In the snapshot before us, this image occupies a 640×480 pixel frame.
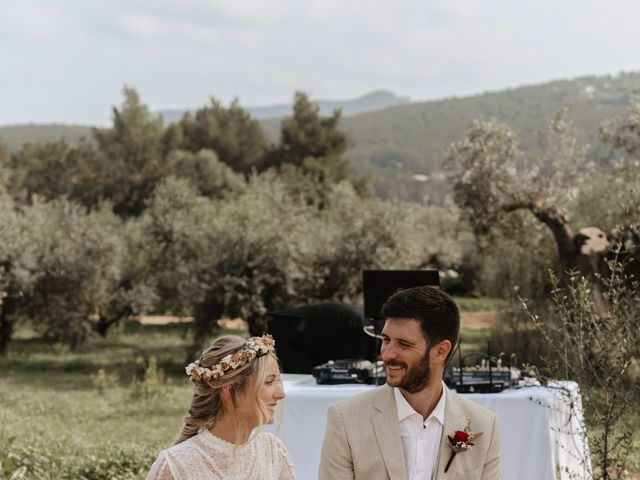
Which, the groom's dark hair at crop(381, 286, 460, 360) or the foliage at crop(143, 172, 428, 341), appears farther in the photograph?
the foliage at crop(143, 172, 428, 341)

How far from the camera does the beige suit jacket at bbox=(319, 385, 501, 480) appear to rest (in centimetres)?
392

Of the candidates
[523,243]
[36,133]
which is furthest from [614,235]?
[36,133]

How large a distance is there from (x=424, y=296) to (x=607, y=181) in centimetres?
1738

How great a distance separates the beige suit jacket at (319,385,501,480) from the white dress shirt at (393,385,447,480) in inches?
1.4

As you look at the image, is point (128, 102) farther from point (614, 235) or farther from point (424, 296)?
point (424, 296)

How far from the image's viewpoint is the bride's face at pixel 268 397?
362 cm

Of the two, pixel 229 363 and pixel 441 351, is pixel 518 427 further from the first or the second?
pixel 229 363

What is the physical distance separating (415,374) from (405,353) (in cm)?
11

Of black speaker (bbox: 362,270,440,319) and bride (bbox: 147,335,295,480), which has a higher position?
bride (bbox: 147,335,295,480)

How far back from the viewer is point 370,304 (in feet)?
26.0

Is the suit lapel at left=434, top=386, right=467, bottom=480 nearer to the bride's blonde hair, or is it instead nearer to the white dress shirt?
the white dress shirt

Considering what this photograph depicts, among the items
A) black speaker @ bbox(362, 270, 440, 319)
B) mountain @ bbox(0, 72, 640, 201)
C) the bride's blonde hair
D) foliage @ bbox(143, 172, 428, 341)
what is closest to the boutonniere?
the bride's blonde hair

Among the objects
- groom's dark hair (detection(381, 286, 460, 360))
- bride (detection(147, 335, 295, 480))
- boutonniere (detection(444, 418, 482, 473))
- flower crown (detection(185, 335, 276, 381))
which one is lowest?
boutonniere (detection(444, 418, 482, 473))

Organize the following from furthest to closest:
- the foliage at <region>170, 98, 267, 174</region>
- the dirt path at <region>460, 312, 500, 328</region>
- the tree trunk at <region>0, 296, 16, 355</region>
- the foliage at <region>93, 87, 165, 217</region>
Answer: the foliage at <region>170, 98, 267, 174</region> → the foliage at <region>93, 87, 165, 217</region> → the dirt path at <region>460, 312, 500, 328</region> → the tree trunk at <region>0, 296, 16, 355</region>
